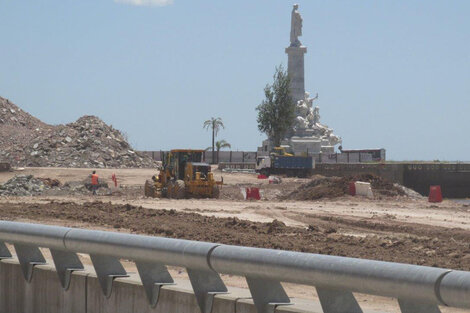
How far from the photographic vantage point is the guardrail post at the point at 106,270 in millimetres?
7691

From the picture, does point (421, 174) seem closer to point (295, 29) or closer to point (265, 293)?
point (295, 29)

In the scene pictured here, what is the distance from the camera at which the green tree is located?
92.1 meters

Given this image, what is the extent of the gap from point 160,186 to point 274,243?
22.6 meters

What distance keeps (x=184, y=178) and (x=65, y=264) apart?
29021 millimetres

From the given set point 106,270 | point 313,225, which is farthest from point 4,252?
point 313,225

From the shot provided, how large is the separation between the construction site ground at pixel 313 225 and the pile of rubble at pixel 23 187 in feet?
29.0

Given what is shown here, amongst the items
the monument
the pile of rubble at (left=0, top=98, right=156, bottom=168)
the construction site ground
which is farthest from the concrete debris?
the monument

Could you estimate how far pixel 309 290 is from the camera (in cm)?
1002

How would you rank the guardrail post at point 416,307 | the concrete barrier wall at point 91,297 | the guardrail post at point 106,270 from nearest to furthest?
the guardrail post at point 416,307
the concrete barrier wall at point 91,297
the guardrail post at point 106,270

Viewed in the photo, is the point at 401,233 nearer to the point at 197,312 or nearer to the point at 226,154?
the point at 197,312

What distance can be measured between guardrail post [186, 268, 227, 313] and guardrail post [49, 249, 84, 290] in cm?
199

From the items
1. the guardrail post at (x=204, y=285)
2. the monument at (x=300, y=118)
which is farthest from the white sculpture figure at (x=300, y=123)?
the guardrail post at (x=204, y=285)

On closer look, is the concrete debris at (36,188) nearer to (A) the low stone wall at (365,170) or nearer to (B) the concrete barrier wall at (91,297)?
(A) the low stone wall at (365,170)

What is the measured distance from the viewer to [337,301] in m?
5.64
